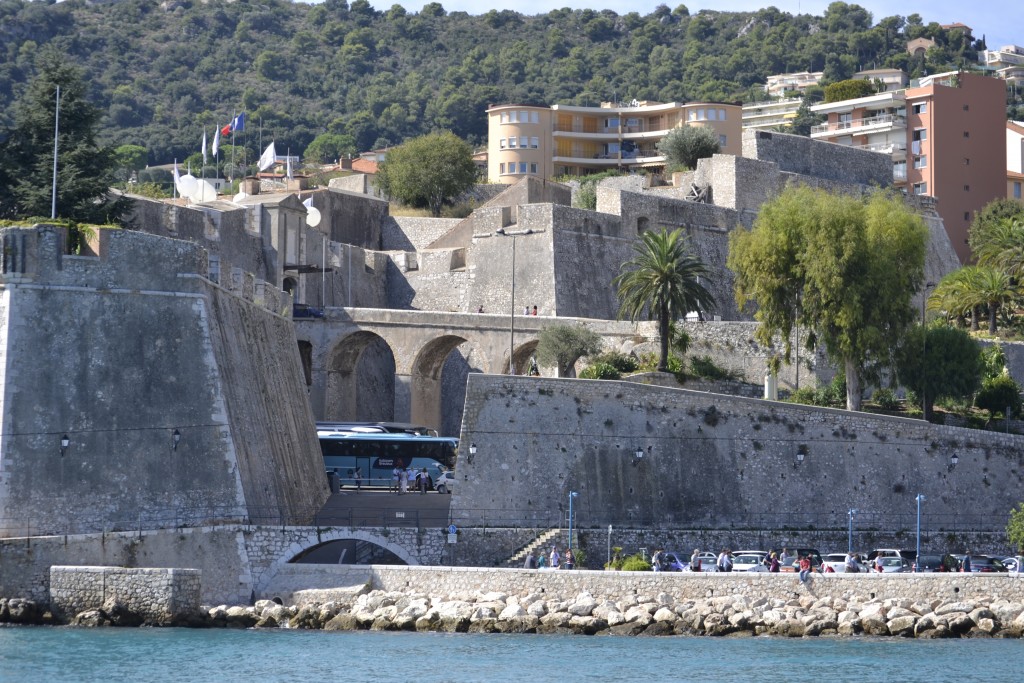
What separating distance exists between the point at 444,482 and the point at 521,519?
429 centimetres

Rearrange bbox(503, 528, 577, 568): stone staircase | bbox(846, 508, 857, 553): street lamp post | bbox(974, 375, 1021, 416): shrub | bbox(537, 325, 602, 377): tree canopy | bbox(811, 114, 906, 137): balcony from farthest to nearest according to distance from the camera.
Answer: bbox(811, 114, 906, 137): balcony < bbox(537, 325, 602, 377): tree canopy < bbox(974, 375, 1021, 416): shrub < bbox(846, 508, 857, 553): street lamp post < bbox(503, 528, 577, 568): stone staircase

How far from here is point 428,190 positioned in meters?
70.5

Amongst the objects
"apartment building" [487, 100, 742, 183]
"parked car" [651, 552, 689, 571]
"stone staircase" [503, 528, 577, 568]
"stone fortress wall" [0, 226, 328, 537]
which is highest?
"apartment building" [487, 100, 742, 183]

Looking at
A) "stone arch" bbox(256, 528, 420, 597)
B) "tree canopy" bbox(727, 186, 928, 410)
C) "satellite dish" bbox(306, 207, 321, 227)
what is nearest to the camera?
"stone arch" bbox(256, 528, 420, 597)

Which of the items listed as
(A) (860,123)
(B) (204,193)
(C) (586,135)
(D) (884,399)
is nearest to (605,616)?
(D) (884,399)

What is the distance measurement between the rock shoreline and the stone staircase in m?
3.26

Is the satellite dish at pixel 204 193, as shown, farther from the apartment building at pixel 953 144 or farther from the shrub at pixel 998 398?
the apartment building at pixel 953 144

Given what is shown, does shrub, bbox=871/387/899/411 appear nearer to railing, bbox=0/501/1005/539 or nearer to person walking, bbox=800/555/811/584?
railing, bbox=0/501/1005/539

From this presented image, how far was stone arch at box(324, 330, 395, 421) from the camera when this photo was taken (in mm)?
52531

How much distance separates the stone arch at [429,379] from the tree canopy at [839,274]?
933 centimetres

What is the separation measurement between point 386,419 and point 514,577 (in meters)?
19.8

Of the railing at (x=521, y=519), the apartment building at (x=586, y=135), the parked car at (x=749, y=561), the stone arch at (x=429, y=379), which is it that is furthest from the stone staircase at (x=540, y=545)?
the apartment building at (x=586, y=135)

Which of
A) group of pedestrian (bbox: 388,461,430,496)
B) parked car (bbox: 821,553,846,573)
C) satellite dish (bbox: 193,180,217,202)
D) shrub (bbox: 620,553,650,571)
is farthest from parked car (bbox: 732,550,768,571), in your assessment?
satellite dish (bbox: 193,180,217,202)

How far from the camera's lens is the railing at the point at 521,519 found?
120 ft
